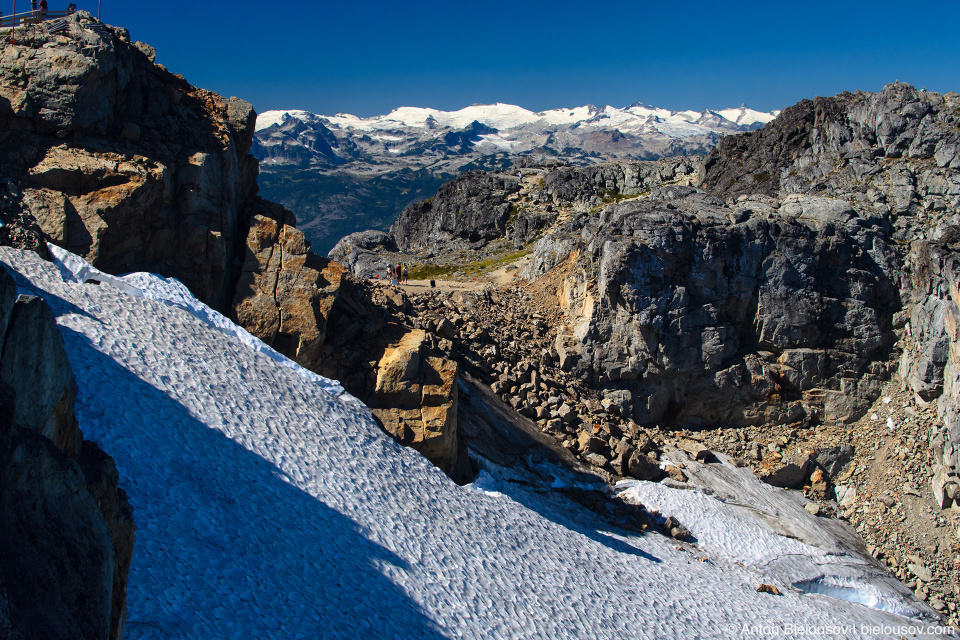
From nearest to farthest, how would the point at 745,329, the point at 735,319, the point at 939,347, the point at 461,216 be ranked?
1. the point at 939,347
2. the point at 735,319
3. the point at 745,329
4. the point at 461,216

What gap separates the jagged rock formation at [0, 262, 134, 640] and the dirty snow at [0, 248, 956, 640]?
3.71 metres

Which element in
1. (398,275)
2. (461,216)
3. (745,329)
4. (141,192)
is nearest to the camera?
(141,192)

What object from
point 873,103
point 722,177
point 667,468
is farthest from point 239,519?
point 722,177

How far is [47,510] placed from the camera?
31.1ft

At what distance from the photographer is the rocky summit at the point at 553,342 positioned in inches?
781

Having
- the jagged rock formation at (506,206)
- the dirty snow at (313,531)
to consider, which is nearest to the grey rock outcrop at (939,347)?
the dirty snow at (313,531)

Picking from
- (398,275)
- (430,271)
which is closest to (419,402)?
(398,275)

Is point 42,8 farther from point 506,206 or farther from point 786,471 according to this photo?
point 506,206

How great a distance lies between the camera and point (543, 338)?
42312 millimetres

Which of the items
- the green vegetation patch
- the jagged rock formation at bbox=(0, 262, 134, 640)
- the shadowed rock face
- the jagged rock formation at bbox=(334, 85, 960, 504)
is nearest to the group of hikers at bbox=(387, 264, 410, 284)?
the green vegetation patch

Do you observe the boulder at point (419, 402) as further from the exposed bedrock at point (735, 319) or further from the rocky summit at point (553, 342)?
the exposed bedrock at point (735, 319)

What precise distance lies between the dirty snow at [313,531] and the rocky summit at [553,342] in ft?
0.97

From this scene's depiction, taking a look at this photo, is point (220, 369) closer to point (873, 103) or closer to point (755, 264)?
point (755, 264)

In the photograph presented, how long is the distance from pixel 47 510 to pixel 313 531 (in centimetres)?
993
